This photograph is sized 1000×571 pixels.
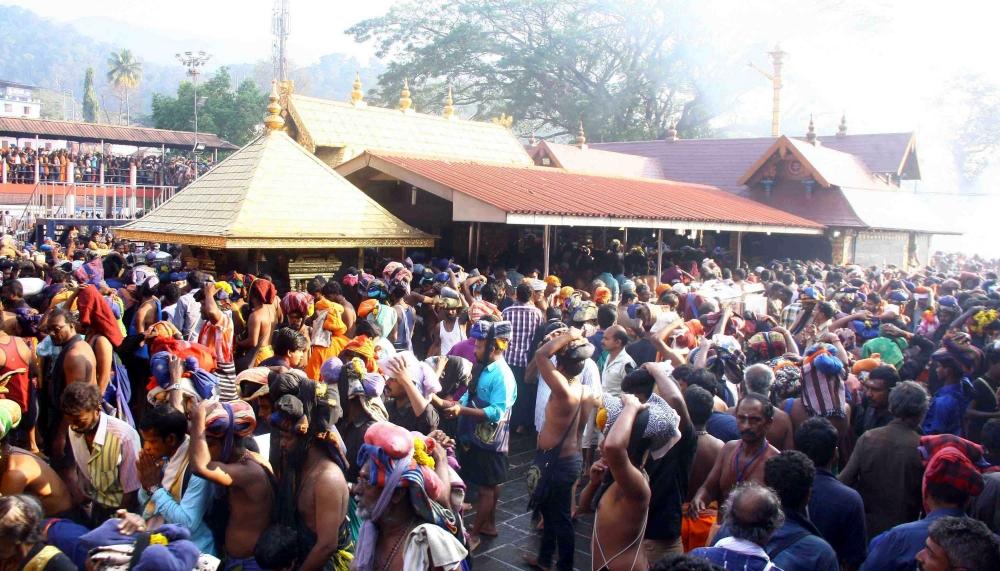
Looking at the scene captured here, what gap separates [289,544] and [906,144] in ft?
84.1

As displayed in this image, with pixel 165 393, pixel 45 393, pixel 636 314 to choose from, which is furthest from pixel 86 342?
pixel 636 314

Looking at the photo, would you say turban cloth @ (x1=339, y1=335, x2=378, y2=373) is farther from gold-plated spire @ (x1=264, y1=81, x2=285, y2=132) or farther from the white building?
the white building

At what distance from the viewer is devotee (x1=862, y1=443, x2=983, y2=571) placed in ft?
10.8

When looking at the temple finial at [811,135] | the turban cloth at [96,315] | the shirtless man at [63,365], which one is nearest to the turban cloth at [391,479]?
the shirtless man at [63,365]

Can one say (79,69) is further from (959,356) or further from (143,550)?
(143,550)

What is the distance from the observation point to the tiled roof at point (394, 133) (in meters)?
13.7

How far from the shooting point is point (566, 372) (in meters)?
4.75

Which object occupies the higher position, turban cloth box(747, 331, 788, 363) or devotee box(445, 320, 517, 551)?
turban cloth box(747, 331, 788, 363)

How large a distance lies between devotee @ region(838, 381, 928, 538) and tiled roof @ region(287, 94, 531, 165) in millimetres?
10157

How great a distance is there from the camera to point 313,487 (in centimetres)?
347

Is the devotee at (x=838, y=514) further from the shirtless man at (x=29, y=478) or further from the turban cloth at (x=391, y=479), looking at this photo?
the shirtless man at (x=29, y=478)

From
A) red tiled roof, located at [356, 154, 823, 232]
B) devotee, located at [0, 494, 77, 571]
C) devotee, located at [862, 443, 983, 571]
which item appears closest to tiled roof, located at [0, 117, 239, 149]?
red tiled roof, located at [356, 154, 823, 232]

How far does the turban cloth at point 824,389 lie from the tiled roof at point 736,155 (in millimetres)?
18791

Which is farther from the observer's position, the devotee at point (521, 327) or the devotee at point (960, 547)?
the devotee at point (521, 327)
